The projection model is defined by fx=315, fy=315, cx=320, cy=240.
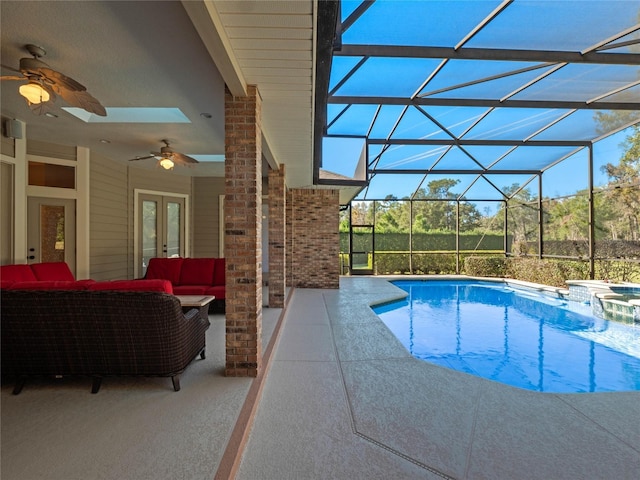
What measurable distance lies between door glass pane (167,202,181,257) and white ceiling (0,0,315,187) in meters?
3.92

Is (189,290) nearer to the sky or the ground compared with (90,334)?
nearer to the ground

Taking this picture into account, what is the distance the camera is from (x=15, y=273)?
4.43 m

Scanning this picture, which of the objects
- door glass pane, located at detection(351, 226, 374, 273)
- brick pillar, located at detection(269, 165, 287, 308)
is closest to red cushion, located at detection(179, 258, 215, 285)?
brick pillar, located at detection(269, 165, 287, 308)

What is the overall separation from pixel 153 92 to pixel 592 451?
17.9 ft

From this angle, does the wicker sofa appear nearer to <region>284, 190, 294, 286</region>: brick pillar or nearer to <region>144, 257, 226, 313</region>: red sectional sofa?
<region>144, 257, 226, 313</region>: red sectional sofa

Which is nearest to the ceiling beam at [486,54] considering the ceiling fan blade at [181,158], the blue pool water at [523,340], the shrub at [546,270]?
the ceiling fan blade at [181,158]

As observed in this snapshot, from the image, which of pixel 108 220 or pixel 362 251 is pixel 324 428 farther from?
pixel 362 251

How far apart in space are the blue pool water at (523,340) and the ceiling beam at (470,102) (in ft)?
14.3

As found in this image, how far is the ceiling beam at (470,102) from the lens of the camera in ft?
19.5

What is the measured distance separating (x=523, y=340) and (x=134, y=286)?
19.7ft

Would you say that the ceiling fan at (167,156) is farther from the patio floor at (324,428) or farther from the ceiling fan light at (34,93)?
the patio floor at (324,428)

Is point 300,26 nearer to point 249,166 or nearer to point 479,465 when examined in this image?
point 249,166

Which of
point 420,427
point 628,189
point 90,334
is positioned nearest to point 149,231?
point 90,334

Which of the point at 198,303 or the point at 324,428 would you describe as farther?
the point at 198,303
